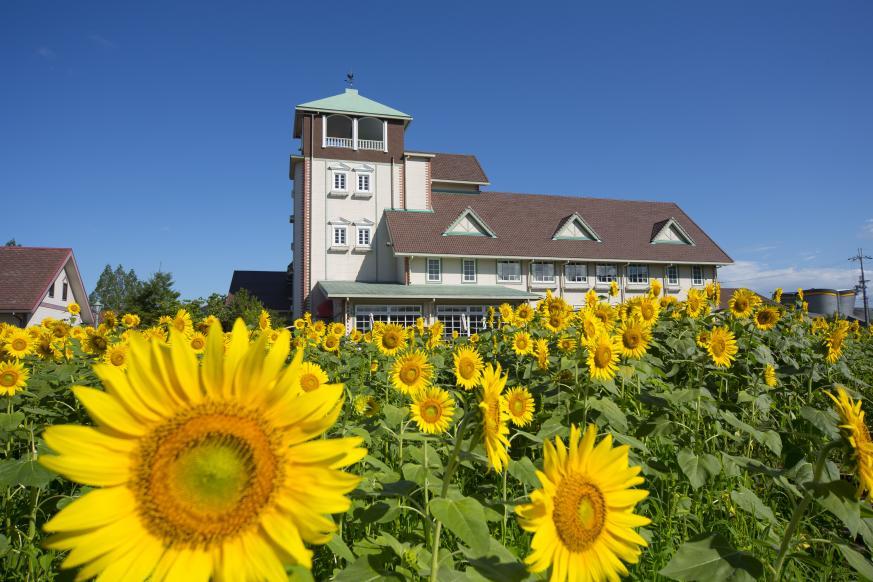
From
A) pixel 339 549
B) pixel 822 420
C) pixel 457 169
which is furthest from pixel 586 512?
pixel 457 169

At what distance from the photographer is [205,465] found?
897mm

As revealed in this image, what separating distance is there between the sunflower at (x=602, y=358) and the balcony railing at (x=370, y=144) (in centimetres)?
2872

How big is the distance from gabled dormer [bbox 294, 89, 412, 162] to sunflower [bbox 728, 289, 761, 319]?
2736cm

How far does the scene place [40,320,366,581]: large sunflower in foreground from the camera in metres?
0.86

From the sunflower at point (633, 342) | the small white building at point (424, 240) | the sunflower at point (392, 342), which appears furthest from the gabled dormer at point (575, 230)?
the sunflower at point (633, 342)

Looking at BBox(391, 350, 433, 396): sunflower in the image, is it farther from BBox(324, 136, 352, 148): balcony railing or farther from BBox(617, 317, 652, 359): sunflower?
BBox(324, 136, 352, 148): balcony railing

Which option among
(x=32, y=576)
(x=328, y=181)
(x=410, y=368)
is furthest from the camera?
(x=328, y=181)

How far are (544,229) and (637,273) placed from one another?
671 cm

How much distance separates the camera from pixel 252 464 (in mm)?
921

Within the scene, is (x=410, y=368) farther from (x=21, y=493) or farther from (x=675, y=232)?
(x=675, y=232)

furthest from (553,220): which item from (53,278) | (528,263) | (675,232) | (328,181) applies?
(53,278)

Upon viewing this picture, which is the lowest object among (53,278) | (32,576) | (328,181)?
(32,576)

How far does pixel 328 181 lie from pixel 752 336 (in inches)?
1071

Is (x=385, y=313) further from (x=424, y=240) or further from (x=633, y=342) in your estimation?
(x=633, y=342)
